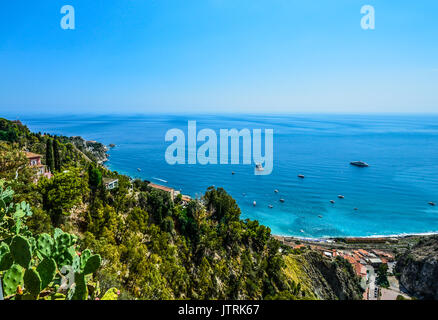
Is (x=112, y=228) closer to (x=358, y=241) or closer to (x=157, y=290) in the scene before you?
(x=157, y=290)

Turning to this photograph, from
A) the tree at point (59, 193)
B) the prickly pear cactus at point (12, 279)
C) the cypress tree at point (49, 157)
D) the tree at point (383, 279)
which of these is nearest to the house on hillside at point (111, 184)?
the tree at point (59, 193)

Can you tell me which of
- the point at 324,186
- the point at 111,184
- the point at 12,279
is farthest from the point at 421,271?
the point at 12,279

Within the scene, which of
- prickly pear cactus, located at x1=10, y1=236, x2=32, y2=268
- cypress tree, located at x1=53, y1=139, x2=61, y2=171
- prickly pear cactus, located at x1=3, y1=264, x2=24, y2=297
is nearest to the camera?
prickly pear cactus, located at x1=3, y1=264, x2=24, y2=297

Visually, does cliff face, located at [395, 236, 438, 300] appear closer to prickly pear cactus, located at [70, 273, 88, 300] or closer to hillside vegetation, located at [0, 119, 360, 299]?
hillside vegetation, located at [0, 119, 360, 299]

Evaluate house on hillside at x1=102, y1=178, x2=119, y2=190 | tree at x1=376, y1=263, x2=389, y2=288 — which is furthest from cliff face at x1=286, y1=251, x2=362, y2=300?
house on hillside at x1=102, y1=178, x2=119, y2=190
